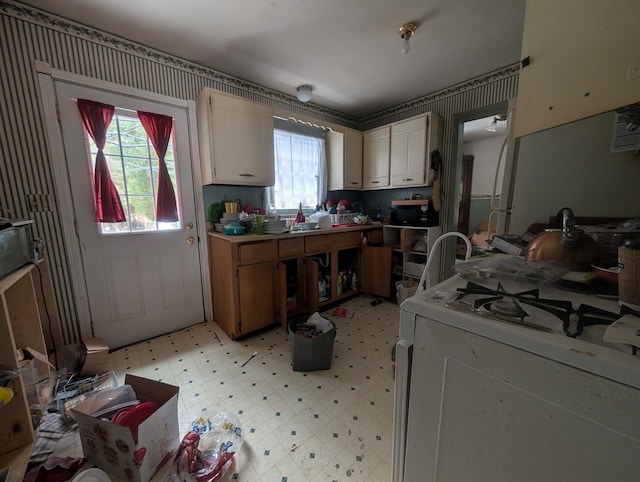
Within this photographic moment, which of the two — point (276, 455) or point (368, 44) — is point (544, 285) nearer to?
point (276, 455)

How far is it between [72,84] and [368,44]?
2.20m

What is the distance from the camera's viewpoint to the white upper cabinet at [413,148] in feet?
8.80

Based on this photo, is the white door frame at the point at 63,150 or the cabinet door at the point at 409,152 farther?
the cabinet door at the point at 409,152

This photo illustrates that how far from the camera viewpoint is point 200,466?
3.48 ft

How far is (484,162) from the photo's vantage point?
5.03 meters

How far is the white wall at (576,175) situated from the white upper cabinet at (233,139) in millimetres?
2061

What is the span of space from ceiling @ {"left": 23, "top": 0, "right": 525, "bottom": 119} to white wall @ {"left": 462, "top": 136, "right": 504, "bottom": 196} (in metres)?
3.14

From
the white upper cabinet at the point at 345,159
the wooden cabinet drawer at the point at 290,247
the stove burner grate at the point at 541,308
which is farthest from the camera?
the white upper cabinet at the point at 345,159

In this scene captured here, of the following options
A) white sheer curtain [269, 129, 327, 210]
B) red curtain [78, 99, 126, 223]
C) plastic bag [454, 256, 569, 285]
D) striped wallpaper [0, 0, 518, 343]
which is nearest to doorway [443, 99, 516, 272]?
plastic bag [454, 256, 569, 285]

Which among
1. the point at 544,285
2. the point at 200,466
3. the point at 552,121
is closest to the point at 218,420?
the point at 200,466

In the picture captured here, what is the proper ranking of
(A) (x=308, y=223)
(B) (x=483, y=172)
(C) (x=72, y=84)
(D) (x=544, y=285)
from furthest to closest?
(B) (x=483, y=172), (A) (x=308, y=223), (C) (x=72, y=84), (D) (x=544, y=285)

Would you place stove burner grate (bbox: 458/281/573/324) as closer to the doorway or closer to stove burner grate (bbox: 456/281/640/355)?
stove burner grate (bbox: 456/281/640/355)

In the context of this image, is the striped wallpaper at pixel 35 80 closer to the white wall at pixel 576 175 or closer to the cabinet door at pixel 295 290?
the cabinet door at pixel 295 290

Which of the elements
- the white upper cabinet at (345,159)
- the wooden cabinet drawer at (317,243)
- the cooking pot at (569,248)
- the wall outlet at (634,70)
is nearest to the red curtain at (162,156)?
the wooden cabinet drawer at (317,243)
